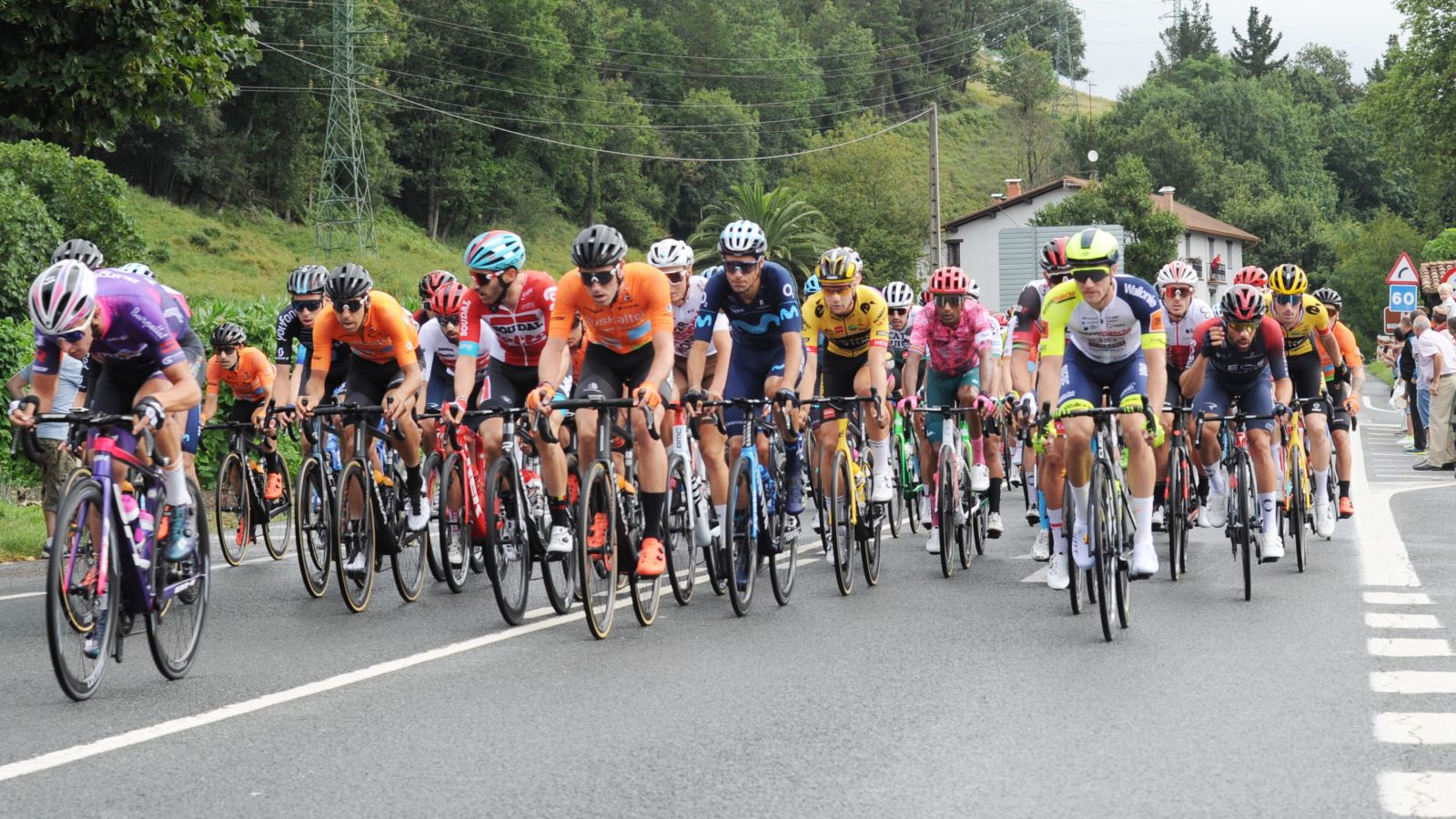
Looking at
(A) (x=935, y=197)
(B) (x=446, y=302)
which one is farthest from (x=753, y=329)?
(A) (x=935, y=197)

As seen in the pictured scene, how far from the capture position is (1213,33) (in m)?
179

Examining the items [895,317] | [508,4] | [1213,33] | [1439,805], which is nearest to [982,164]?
[1213,33]

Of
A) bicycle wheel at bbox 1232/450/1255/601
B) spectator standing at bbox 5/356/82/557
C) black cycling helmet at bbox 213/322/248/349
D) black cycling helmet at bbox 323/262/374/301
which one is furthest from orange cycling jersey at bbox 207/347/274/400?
bicycle wheel at bbox 1232/450/1255/601

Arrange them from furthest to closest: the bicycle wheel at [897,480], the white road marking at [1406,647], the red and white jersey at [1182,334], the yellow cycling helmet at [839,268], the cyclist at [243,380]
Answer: the bicycle wheel at [897,480] → the cyclist at [243,380] → the red and white jersey at [1182,334] → the yellow cycling helmet at [839,268] → the white road marking at [1406,647]

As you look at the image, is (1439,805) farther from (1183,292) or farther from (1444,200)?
(1444,200)

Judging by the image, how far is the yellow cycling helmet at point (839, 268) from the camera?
1137 centimetres

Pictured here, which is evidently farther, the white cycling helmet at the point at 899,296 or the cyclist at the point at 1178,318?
the white cycling helmet at the point at 899,296

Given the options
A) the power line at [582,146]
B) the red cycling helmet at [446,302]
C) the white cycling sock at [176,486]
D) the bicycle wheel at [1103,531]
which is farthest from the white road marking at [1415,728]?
the power line at [582,146]

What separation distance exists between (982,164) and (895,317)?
13478 centimetres

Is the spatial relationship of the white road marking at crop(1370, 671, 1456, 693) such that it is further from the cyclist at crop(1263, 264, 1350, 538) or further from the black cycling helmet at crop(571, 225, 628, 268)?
the cyclist at crop(1263, 264, 1350, 538)

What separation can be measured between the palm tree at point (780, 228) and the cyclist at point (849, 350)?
78.5 metres

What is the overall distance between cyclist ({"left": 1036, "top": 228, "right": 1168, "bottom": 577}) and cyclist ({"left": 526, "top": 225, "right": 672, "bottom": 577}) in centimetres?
204

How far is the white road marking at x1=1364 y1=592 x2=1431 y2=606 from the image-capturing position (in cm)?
1032

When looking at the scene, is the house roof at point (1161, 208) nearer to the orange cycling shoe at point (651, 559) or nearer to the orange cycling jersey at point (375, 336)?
the orange cycling jersey at point (375, 336)
